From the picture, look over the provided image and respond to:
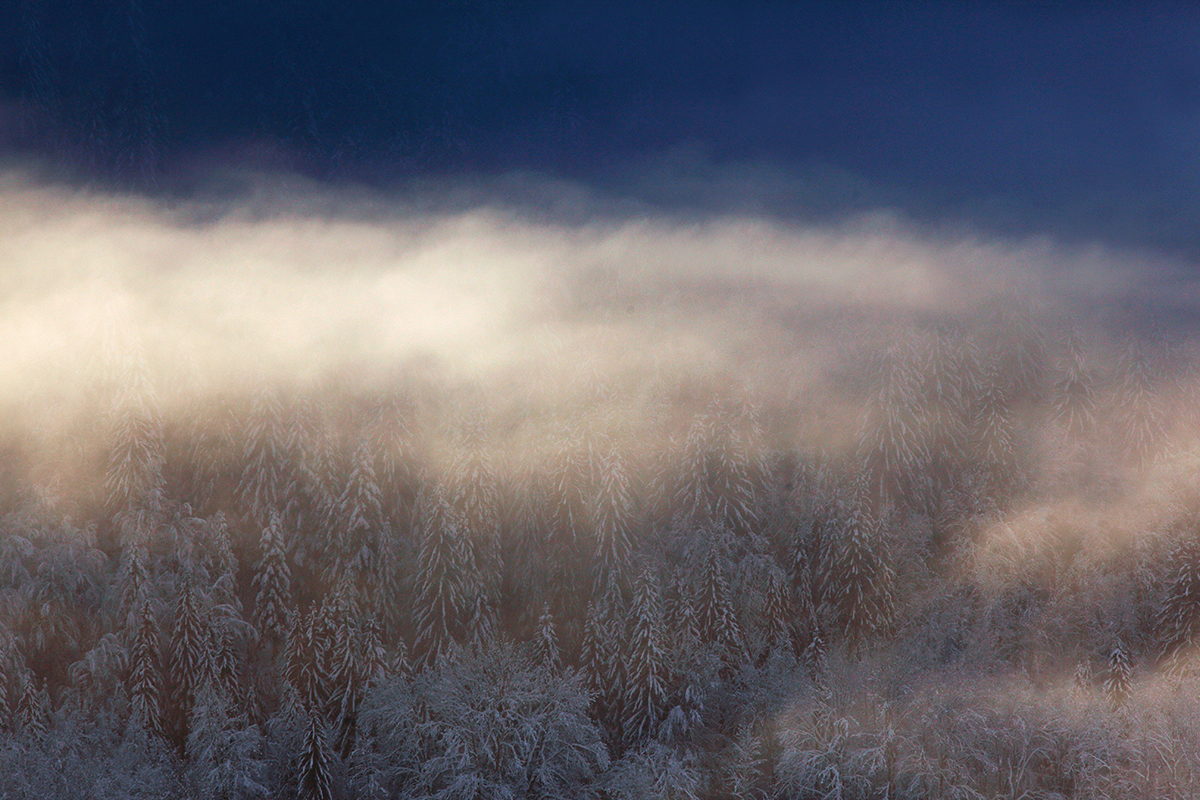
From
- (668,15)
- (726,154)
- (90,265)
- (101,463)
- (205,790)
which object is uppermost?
(668,15)

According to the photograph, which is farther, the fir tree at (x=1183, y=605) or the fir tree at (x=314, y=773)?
A: the fir tree at (x=1183, y=605)

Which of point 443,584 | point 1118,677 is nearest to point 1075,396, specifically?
point 1118,677

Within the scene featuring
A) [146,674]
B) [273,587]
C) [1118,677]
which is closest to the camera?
→ [1118,677]

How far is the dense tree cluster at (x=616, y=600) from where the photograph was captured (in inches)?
1299

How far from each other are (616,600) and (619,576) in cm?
188

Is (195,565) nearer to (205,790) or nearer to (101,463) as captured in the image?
(101,463)

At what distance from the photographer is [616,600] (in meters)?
51.6

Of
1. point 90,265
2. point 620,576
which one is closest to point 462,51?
point 90,265

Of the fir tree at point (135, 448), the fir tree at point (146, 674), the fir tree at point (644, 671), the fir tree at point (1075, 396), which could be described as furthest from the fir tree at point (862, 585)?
the fir tree at point (135, 448)

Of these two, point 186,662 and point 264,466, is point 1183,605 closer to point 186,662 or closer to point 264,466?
point 186,662

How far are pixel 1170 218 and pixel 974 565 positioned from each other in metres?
79.0

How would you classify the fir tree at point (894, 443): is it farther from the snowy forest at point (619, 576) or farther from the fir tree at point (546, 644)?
the fir tree at point (546, 644)

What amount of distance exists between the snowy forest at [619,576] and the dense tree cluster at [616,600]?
24cm

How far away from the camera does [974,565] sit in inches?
2163
